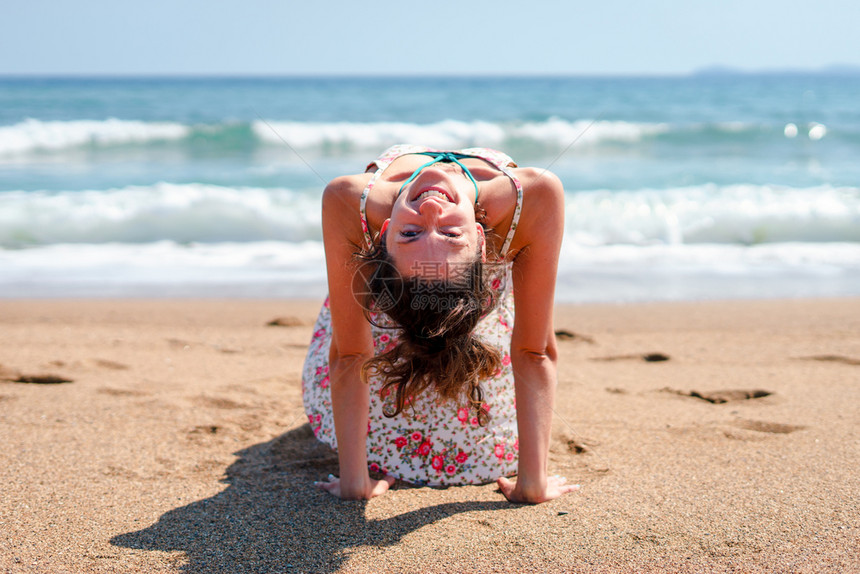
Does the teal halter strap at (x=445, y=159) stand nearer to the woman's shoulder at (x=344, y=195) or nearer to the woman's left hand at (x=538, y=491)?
the woman's shoulder at (x=344, y=195)

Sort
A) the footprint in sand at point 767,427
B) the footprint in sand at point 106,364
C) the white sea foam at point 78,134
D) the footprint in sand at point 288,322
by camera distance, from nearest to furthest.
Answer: the footprint in sand at point 767,427 < the footprint in sand at point 106,364 < the footprint in sand at point 288,322 < the white sea foam at point 78,134

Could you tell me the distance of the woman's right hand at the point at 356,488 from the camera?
2.48 m

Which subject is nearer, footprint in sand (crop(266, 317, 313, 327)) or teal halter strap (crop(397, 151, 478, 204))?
teal halter strap (crop(397, 151, 478, 204))

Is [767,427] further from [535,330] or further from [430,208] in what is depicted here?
[430,208]

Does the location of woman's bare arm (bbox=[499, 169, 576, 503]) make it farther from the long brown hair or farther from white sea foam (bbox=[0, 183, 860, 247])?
white sea foam (bbox=[0, 183, 860, 247])

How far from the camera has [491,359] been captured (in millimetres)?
2234

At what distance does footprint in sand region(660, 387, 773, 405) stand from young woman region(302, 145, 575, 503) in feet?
3.88

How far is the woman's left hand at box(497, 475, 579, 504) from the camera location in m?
2.45

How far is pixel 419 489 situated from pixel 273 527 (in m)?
0.58

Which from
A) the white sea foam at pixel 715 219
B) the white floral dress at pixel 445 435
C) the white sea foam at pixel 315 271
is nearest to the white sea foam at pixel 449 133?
→ the white sea foam at pixel 715 219

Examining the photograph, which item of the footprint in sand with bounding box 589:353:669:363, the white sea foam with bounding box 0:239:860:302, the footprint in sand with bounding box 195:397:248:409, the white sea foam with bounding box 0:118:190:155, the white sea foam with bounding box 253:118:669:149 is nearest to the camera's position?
the footprint in sand with bounding box 195:397:248:409

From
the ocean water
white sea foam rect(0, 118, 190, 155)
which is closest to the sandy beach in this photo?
the ocean water

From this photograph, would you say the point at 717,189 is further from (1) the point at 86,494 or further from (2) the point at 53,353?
(1) the point at 86,494

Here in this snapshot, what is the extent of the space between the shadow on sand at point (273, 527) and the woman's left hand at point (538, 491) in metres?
0.06
